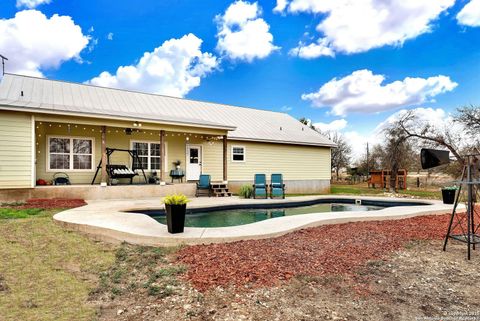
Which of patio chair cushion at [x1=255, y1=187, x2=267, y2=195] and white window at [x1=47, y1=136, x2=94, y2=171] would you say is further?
patio chair cushion at [x1=255, y1=187, x2=267, y2=195]

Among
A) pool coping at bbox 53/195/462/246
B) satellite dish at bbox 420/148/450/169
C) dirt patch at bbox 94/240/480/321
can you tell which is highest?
satellite dish at bbox 420/148/450/169

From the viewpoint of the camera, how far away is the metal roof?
10.4 metres

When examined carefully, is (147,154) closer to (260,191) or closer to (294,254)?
(260,191)

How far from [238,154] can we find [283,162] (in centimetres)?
292

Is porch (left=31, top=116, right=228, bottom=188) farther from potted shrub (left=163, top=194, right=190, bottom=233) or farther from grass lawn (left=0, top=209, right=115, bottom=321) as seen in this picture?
potted shrub (left=163, top=194, right=190, bottom=233)

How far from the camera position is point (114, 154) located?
12.1 meters

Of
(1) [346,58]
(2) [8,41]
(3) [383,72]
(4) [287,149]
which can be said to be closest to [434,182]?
(3) [383,72]

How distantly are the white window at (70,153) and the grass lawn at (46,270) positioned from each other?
217 inches

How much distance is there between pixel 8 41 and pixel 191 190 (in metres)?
12.1

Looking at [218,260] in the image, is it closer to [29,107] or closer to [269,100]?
[29,107]

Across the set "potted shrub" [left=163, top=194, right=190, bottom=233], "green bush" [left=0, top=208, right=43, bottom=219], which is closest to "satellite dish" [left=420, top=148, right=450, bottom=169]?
"potted shrub" [left=163, top=194, right=190, bottom=233]

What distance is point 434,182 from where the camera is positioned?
21.6 metres

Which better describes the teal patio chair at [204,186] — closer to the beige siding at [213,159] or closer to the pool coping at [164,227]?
the beige siding at [213,159]

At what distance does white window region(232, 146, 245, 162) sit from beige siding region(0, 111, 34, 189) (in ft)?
27.9
